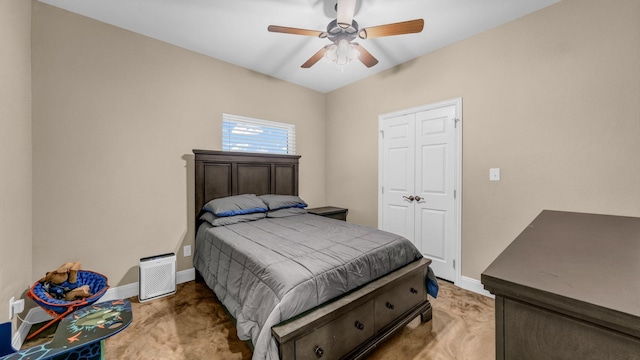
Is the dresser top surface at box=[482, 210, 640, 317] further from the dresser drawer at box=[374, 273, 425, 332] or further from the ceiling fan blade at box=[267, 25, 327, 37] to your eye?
the ceiling fan blade at box=[267, 25, 327, 37]

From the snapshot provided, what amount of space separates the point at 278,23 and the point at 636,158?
3.15m

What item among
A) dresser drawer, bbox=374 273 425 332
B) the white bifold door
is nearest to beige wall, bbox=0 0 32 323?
dresser drawer, bbox=374 273 425 332

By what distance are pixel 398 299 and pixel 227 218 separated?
1868 mm

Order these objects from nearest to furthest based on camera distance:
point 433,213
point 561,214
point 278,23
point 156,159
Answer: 1. point 561,214
2. point 278,23
3. point 156,159
4. point 433,213

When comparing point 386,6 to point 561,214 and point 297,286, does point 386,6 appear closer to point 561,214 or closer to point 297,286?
point 561,214

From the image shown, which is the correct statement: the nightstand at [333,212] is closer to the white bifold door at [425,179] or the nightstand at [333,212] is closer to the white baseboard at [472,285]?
the white bifold door at [425,179]

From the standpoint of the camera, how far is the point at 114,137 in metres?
2.48

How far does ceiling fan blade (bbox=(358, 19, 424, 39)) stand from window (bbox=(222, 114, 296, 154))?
6.49ft

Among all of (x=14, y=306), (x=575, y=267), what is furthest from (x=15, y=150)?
(x=575, y=267)

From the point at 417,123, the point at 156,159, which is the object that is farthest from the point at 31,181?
the point at 417,123

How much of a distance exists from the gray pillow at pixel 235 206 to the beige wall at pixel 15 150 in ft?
4.60

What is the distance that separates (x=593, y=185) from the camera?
2.04 m

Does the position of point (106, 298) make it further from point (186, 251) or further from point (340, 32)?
point (340, 32)

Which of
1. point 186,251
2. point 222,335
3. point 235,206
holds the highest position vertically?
point 235,206
